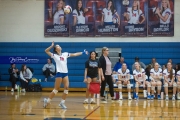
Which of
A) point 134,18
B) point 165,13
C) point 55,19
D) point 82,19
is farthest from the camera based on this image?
point 55,19

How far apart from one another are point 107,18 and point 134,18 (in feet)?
5.00

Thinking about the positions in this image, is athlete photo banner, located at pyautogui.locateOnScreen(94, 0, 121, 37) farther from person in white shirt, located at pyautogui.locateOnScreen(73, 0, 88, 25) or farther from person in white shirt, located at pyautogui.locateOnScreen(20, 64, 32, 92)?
person in white shirt, located at pyautogui.locateOnScreen(20, 64, 32, 92)

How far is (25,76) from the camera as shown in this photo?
850 inches

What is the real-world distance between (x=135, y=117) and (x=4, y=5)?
16527 mm

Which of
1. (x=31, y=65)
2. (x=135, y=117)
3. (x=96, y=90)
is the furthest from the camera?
(x=31, y=65)

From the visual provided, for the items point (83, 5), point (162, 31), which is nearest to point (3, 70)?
point (83, 5)

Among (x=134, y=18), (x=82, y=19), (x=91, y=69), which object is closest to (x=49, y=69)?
(x=82, y=19)

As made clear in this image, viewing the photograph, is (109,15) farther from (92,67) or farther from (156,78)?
(92,67)

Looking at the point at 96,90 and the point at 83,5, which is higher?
the point at 83,5

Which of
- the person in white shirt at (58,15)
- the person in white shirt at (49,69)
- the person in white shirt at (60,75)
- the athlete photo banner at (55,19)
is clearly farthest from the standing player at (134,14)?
the person in white shirt at (60,75)

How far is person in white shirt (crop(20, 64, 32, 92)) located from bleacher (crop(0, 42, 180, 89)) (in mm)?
1015

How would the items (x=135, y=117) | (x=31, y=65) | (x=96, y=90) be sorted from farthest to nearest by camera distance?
(x=31, y=65) < (x=96, y=90) < (x=135, y=117)

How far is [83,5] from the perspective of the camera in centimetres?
2397

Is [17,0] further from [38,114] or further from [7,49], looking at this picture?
[38,114]
